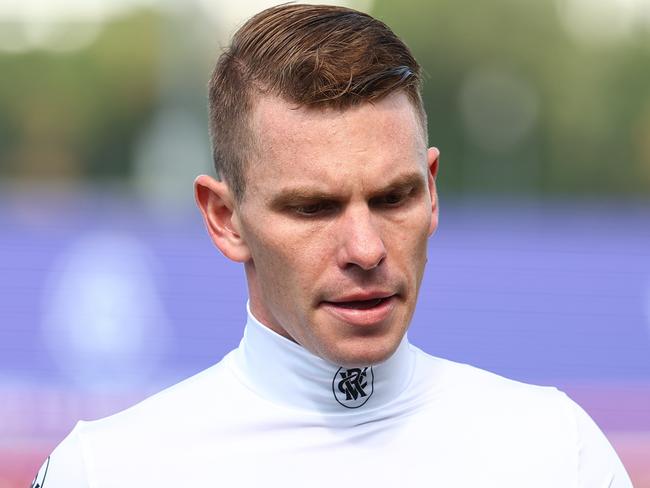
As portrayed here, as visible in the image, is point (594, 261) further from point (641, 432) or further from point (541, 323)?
point (641, 432)

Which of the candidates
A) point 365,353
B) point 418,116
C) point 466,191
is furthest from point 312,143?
point 466,191

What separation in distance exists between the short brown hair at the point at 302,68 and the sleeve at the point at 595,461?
77 centimetres

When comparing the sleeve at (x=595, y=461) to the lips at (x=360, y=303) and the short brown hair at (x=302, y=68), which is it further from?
the short brown hair at (x=302, y=68)

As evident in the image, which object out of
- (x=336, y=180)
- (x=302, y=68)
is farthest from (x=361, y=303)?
(x=302, y=68)

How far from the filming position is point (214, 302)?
10.1 m

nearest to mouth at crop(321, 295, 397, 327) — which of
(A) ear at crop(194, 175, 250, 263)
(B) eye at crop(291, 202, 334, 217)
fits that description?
(B) eye at crop(291, 202, 334, 217)

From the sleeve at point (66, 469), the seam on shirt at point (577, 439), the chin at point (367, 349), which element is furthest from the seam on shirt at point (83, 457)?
the seam on shirt at point (577, 439)

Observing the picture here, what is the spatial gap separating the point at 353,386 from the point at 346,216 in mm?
454

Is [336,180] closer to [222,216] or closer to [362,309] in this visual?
[362,309]

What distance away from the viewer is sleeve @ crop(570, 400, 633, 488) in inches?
97.3

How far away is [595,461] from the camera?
8.20 feet

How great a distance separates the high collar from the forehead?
0.41 m

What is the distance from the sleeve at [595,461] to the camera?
2471 mm

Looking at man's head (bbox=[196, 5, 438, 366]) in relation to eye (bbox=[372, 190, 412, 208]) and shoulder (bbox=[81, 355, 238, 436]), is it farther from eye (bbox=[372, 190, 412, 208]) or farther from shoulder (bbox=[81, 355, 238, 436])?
shoulder (bbox=[81, 355, 238, 436])
